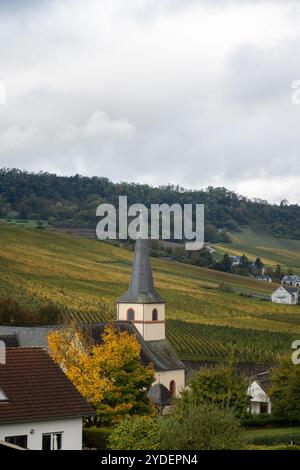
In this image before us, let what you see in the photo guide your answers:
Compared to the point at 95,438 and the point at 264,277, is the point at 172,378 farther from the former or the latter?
the point at 264,277

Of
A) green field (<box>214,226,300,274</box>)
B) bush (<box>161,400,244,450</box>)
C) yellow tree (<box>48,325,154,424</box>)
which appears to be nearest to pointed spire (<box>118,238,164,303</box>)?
yellow tree (<box>48,325,154,424</box>)

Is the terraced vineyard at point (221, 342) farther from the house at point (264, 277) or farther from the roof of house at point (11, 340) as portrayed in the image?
the house at point (264, 277)

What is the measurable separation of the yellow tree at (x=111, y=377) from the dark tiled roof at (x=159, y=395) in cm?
1233

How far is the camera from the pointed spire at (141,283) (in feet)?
227

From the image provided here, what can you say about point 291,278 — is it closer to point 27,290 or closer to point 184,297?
point 184,297

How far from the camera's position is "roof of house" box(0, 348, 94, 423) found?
28.8 metres

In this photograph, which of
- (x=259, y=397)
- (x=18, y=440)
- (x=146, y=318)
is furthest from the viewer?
(x=146, y=318)

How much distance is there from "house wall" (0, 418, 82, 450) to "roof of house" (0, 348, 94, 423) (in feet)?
0.75

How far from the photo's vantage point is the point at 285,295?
144000 millimetres

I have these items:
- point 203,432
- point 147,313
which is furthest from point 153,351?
point 203,432

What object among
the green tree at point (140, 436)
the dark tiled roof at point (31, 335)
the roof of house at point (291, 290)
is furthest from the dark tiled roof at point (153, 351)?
the roof of house at point (291, 290)

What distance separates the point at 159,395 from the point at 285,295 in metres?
83.5

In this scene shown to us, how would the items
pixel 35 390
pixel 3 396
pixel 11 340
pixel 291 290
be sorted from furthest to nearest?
1. pixel 291 290
2. pixel 11 340
3. pixel 35 390
4. pixel 3 396
